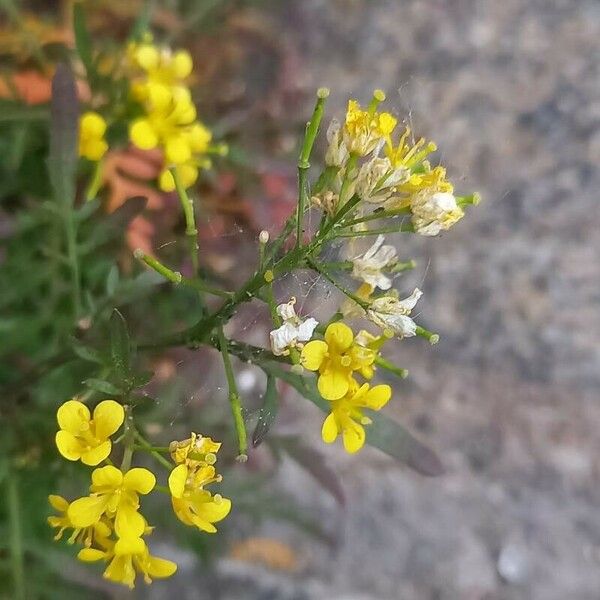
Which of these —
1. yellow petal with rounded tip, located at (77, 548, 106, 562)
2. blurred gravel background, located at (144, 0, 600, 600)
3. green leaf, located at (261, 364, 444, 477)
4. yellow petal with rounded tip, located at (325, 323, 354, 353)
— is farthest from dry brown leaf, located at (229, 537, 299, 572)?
yellow petal with rounded tip, located at (325, 323, 354, 353)

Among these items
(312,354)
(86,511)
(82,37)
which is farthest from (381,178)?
(82,37)

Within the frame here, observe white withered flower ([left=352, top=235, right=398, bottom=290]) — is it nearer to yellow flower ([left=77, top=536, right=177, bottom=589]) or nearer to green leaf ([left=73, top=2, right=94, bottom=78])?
yellow flower ([left=77, top=536, right=177, bottom=589])

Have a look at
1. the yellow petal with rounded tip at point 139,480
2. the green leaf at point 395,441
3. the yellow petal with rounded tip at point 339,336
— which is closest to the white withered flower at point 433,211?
the yellow petal with rounded tip at point 339,336

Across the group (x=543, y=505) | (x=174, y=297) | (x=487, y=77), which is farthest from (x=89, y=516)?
(x=487, y=77)

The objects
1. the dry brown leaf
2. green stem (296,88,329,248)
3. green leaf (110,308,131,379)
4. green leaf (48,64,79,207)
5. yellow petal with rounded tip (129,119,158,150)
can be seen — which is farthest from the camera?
the dry brown leaf

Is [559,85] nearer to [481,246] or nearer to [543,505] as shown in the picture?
[481,246]

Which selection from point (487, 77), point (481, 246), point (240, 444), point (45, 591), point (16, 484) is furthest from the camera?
point (487, 77)
